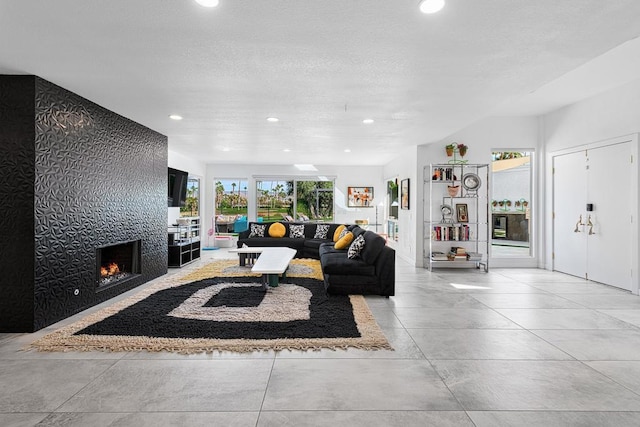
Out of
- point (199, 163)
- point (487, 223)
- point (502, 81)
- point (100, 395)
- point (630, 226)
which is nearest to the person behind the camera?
point (100, 395)

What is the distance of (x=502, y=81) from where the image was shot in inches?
141

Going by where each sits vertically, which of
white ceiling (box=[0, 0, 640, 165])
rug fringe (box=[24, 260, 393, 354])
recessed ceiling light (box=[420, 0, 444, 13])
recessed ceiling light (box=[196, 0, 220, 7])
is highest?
white ceiling (box=[0, 0, 640, 165])

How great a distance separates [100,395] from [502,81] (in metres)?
4.27

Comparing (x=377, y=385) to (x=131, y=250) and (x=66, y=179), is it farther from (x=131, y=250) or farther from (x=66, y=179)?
(x=131, y=250)

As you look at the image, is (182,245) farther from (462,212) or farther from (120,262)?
(462,212)

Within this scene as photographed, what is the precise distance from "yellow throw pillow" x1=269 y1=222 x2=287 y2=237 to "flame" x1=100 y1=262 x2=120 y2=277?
13.0 feet

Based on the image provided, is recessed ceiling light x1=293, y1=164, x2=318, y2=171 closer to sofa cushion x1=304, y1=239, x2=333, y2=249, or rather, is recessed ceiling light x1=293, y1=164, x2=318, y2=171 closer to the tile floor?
sofa cushion x1=304, y1=239, x2=333, y2=249

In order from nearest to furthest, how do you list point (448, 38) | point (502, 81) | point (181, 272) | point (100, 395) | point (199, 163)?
1. point (100, 395)
2. point (448, 38)
3. point (502, 81)
4. point (181, 272)
5. point (199, 163)

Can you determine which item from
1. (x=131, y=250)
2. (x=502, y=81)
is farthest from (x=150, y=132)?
(x=502, y=81)

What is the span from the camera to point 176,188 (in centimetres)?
756

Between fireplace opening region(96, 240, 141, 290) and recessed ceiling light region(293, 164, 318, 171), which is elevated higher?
recessed ceiling light region(293, 164, 318, 171)

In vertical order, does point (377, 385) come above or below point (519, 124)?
below

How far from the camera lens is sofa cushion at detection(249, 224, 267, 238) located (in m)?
8.78

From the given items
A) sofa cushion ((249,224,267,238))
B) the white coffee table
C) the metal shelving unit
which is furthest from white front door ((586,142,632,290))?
sofa cushion ((249,224,267,238))
